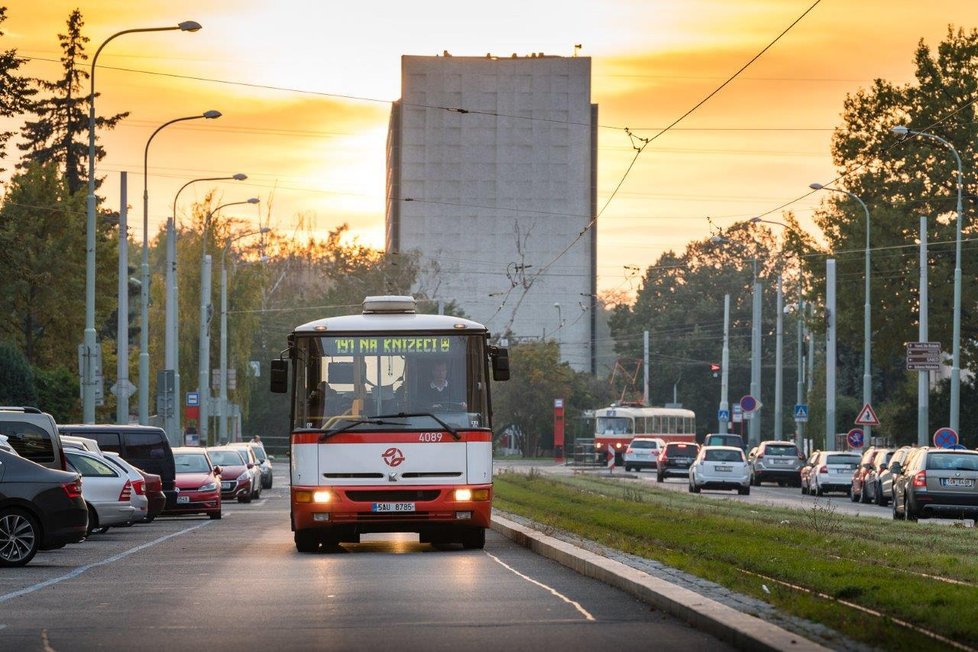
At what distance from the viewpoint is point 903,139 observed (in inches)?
2317

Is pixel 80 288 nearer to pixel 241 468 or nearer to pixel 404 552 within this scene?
pixel 241 468

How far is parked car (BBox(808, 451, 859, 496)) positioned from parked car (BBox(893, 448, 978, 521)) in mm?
17859

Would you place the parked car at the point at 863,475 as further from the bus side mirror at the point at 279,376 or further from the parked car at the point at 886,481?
the bus side mirror at the point at 279,376

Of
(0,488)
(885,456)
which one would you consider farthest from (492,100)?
(0,488)

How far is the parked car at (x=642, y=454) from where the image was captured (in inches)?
3233

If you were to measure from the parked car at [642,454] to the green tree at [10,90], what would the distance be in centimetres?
3637

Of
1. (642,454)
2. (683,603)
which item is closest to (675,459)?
(642,454)

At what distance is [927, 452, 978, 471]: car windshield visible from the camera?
35.2 metres

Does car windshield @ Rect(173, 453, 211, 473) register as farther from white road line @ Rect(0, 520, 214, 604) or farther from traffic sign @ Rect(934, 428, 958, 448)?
traffic sign @ Rect(934, 428, 958, 448)

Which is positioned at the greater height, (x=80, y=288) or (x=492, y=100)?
(x=492, y=100)

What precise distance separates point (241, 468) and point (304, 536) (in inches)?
963

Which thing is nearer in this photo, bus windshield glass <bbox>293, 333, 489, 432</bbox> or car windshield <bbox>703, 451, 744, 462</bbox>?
bus windshield glass <bbox>293, 333, 489, 432</bbox>

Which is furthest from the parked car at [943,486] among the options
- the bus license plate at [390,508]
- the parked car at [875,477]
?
the bus license plate at [390,508]

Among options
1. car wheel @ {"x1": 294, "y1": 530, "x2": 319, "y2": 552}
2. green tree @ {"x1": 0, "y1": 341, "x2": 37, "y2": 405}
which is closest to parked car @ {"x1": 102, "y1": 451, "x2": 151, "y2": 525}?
car wheel @ {"x1": 294, "y1": 530, "x2": 319, "y2": 552}
